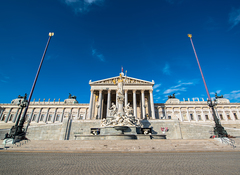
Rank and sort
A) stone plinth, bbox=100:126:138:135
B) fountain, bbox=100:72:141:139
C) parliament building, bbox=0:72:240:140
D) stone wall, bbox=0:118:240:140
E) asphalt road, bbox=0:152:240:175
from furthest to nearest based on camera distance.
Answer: parliament building, bbox=0:72:240:140
stone wall, bbox=0:118:240:140
stone plinth, bbox=100:126:138:135
fountain, bbox=100:72:141:139
asphalt road, bbox=0:152:240:175

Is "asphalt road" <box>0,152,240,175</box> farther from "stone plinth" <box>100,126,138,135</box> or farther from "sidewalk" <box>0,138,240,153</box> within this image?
"stone plinth" <box>100,126,138,135</box>

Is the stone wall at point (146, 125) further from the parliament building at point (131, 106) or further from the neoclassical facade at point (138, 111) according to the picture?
the neoclassical facade at point (138, 111)

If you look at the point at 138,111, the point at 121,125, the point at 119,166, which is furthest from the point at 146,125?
the point at 119,166

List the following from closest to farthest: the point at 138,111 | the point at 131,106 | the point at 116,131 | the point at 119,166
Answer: the point at 119,166
the point at 116,131
the point at 131,106
the point at 138,111

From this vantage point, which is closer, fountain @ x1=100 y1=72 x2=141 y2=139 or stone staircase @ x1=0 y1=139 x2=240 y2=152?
stone staircase @ x1=0 y1=139 x2=240 y2=152

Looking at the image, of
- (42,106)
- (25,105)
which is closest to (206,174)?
(25,105)

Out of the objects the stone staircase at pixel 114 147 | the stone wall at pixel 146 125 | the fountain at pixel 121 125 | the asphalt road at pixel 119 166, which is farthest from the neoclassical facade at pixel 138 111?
the asphalt road at pixel 119 166

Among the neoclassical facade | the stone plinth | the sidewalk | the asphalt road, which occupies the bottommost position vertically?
the asphalt road

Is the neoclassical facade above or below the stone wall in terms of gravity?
above

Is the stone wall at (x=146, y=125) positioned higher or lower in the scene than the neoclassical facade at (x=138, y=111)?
lower

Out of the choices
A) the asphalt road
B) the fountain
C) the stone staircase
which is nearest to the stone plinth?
the fountain

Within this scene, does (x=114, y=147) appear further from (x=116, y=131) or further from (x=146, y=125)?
(x=146, y=125)

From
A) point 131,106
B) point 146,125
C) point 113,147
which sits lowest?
point 113,147

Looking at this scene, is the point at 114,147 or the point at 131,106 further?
the point at 131,106
